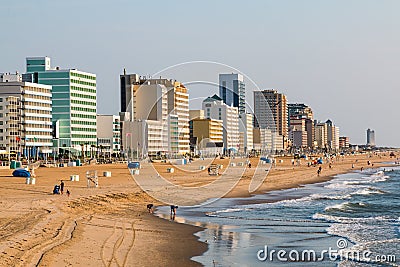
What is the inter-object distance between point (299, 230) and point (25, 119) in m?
78.2

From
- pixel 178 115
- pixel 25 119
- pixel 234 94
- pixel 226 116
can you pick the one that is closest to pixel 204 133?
pixel 226 116

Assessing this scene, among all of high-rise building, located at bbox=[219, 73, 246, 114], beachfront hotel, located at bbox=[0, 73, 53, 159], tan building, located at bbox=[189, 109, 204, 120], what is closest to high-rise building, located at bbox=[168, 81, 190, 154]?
high-rise building, located at bbox=[219, 73, 246, 114]

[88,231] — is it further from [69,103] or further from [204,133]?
[204,133]

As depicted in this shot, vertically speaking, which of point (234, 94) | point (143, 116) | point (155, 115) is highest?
point (234, 94)

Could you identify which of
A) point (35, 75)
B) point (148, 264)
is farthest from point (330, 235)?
point (35, 75)

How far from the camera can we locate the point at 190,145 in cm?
14362

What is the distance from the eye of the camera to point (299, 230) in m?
25.5

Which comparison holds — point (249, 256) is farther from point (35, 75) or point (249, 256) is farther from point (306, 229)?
point (35, 75)

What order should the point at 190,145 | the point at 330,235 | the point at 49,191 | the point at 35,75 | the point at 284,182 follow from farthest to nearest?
1. the point at 190,145
2. the point at 35,75
3. the point at 284,182
4. the point at 49,191
5. the point at 330,235

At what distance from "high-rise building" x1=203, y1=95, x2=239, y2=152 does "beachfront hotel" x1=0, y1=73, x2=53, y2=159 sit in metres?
33.9

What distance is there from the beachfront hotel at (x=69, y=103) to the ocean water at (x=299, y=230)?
226ft

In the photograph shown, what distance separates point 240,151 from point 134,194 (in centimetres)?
10933

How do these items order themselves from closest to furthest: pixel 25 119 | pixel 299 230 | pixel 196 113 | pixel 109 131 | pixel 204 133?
pixel 299 230 → pixel 25 119 → pixel 109 131 → pixel 204 133 → pixel 196 113

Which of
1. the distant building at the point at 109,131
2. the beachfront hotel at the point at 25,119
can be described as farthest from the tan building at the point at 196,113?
the beachfront hotel at the point at 25,119
